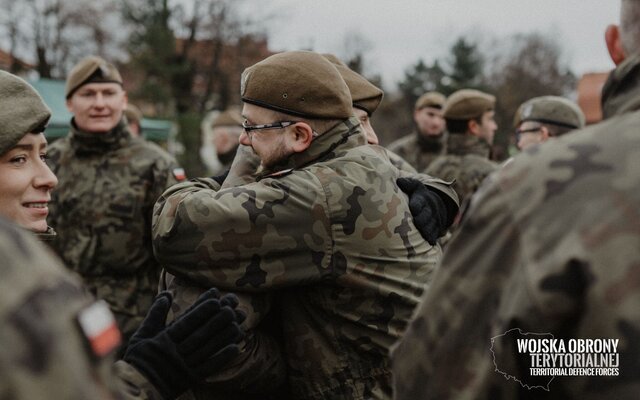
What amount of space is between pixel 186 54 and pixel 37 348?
37.9m

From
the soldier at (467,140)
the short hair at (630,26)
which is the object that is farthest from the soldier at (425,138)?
the short hair at (630,26)

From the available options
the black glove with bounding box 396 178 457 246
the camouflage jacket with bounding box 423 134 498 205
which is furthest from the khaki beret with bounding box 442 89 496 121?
the black glove with bounding box 396 178 457 246

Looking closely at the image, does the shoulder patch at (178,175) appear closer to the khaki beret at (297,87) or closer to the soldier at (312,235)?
the soldier at (312,235)

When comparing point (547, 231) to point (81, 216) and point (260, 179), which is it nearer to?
point (260, 179)

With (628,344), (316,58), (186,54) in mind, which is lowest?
(186,54)

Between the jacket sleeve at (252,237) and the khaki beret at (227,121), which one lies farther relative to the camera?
the khaki beret at (227,121)

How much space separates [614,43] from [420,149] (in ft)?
27.0

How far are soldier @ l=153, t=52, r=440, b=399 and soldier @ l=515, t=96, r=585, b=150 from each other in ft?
12.0

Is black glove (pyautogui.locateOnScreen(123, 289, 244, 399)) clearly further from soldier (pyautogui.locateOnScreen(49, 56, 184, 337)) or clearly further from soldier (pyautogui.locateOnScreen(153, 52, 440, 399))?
soldier (pyautogui.locateOnScreen(49, 56, 184, 337))

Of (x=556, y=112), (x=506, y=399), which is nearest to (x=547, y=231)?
(x=506, y=399)

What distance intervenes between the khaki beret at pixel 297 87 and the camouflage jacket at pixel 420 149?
705cm

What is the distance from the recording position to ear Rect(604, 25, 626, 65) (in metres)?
1.95

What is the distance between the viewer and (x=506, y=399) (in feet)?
5.51

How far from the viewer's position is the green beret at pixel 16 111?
2895mm
